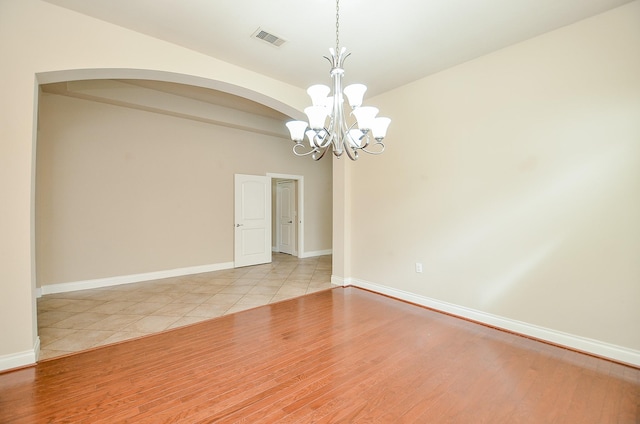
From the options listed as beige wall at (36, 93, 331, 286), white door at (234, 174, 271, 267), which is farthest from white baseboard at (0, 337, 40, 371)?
white door at (234, 174, 271, 267)

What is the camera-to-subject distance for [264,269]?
576 centimetres

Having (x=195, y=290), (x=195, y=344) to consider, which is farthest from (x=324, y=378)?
(x=195, y=290)

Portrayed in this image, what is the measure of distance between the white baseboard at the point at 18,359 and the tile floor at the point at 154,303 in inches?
5.4

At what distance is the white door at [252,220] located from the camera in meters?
5.88

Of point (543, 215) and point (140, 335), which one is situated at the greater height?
point (543, 215)

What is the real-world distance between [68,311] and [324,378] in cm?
347

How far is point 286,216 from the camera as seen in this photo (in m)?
7.73

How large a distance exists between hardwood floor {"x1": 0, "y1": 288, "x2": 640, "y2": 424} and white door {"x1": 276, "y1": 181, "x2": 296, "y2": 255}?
4.53 meters

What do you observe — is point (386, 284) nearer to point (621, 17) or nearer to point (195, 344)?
point (195, 344)

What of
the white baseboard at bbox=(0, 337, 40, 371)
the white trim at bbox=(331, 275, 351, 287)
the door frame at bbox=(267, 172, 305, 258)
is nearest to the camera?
the white baseboard at bbox=(0, 337, 40, 371)

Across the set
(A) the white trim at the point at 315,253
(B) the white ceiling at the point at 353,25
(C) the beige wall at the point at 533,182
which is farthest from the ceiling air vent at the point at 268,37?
(A) the white trim at the point at 315,253

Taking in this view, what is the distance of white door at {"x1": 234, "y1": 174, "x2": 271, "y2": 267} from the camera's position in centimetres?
588

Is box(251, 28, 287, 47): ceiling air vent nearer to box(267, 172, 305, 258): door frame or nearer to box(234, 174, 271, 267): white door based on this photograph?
box(234, 174, 271, 267): white door

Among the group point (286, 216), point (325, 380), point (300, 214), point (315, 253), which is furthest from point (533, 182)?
point (286, 216)
